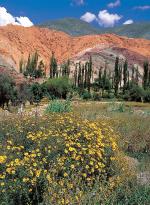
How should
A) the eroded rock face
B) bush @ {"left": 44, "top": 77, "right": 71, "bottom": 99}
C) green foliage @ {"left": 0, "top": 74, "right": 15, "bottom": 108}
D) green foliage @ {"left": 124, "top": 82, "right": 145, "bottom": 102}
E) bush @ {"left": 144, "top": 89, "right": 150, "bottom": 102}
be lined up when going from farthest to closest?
the eroded rock face → bush @ {"left": 44, "top": 77, "right": 71, "bottom": 99} → green foliage @ {"left": 124, "top": 82, "right": 145, "bottom": 102} → bush @ {"left": 144, "top": 89, "right": 150, "bottom": 102} → green foliage @ {"left": 0, "top": 74, "right": 15, "bottom": 108}

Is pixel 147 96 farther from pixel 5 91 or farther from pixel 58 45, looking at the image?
pixel 58 45

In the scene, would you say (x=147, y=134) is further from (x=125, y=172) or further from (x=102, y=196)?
(x=102, y=196)

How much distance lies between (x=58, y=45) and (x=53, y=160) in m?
148

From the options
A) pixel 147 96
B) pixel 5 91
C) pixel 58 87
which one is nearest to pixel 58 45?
pixel 58 87

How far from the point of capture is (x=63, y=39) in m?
157

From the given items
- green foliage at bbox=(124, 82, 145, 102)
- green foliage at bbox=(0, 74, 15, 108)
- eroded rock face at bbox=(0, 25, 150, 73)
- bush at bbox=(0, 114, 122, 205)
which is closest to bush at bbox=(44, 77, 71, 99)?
green foliage at bbox=(124, 82, 145, 102)

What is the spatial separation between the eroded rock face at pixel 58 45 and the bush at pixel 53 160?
11897cm

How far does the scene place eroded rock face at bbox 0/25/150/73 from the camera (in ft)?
450

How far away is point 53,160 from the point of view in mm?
7078

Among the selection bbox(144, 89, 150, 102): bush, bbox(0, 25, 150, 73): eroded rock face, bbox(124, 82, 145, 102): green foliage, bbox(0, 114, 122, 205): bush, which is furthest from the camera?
bbox(0, 25, 150, 73): eroded rock face

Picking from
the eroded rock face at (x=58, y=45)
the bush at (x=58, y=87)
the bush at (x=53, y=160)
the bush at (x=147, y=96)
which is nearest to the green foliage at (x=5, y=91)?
the bush at (x=53, y=160)

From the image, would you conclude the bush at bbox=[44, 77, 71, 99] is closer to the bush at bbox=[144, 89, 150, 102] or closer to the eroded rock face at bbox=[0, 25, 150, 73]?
the bush at bbox=[144, 89, 150, 102]

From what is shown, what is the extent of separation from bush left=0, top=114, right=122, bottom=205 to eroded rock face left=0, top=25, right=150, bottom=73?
118970mm

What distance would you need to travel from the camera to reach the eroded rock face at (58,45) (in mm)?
137125
